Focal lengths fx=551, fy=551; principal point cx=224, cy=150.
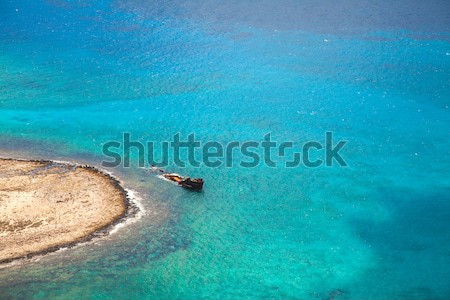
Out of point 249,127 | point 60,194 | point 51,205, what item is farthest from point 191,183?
point 249,127

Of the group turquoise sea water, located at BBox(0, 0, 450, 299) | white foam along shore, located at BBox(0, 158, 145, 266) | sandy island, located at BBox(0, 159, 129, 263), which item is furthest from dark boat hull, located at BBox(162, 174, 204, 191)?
sandy island, located at BBox(0, 159, 129, 263)

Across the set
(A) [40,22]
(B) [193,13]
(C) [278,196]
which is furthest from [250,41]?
(C) [278,196]

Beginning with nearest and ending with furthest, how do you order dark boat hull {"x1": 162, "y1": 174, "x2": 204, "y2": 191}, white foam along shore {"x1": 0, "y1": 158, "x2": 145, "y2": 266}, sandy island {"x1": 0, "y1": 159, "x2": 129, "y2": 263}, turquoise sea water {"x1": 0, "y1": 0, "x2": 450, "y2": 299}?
turquoise sea water {"x1": 0, "y1": 0, "x2": 450, "y2": 299}
white foam along shore {"x1": 0, "y1": 158, "x2": 145, "y2": 266}
sandy island {"x1": 0, "y1": 159, "x2": 129, "y2": 263}
dark boat hull {"x1": 162, "y1": 174, "x2": 204, "y2": 191}

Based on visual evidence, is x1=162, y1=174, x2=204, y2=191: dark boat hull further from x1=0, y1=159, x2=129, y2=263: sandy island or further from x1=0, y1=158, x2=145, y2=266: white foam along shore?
x1=0, y1=159, x2=129, y2=263: sandy island

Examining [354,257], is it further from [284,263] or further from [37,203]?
[37,203]

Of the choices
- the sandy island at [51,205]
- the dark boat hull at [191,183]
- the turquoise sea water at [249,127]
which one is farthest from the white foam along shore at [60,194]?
the dark boat hull at [191,183]

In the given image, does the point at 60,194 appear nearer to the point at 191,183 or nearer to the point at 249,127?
the point at 191,183
